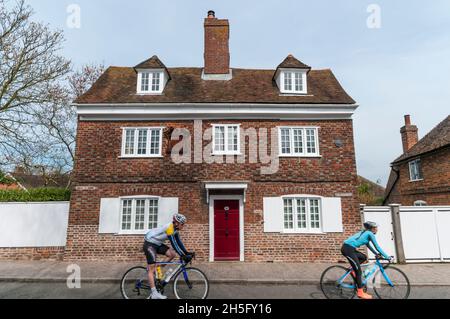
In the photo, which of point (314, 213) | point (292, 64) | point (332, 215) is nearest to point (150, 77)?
point (292, 64)

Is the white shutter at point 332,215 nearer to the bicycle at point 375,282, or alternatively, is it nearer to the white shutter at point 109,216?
the bicycle at point 375,282

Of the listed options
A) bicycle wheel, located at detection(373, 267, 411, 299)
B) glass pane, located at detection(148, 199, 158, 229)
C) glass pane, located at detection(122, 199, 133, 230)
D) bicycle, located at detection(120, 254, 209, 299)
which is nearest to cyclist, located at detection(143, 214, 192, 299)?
bicycle, located at detection(120, 254, 209, 299)

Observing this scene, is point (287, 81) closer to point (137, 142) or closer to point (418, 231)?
point (137, 142)

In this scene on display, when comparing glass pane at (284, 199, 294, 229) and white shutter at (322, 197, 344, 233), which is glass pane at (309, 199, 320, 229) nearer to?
white shutter at (322, 197, 344, 233)

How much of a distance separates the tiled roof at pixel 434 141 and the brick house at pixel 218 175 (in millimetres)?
9759

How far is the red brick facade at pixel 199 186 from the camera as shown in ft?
33.2

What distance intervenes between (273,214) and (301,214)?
1213 millimetres

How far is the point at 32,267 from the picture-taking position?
29.5 feet

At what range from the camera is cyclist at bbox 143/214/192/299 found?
5.51m

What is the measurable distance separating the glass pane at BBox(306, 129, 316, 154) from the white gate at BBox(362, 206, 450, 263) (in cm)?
320

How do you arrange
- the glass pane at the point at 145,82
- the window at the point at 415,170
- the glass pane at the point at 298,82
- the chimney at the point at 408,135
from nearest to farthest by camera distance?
the glass pane at the point at 145,82 < the glass pane at the point at 298,82 < the window at the point at 415,170 < the chimney at the point at 408,135

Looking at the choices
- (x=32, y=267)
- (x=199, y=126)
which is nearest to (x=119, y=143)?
(x=199, y=126)

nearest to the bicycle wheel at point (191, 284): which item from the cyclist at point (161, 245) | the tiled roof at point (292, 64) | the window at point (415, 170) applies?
the cyclist at point (161, 245)
